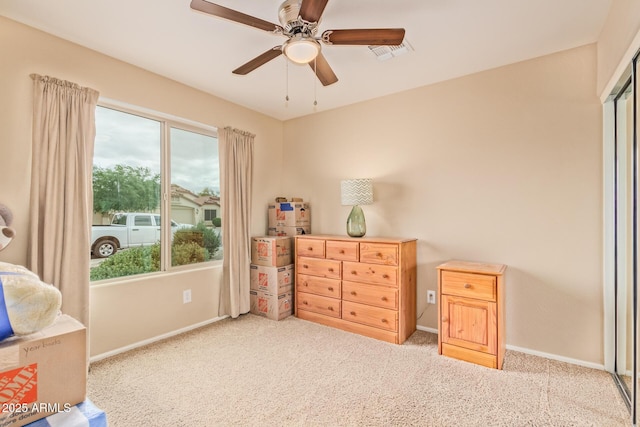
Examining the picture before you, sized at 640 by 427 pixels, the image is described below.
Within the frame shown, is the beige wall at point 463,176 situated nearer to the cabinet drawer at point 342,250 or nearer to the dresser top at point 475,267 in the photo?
the dresser top at point 475,267

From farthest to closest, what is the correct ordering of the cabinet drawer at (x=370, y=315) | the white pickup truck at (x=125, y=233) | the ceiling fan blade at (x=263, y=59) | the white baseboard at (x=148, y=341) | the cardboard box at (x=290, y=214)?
the cardboard box at (x=290, y=214)
the cabinet drawer at (x=370, y=315)
the white pickup truck at (x=125, y=233)
the white baseboard at (x=148, y=341)
the ceiling fan blade at (x=263, y=59)

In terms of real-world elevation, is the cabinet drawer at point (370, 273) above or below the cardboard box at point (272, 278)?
above

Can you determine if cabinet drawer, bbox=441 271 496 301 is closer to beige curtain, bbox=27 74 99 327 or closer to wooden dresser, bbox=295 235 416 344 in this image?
wooden dresser, bbox=295 235 416 344

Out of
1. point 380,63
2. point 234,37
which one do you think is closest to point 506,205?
point 380,63

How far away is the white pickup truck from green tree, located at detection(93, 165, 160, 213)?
0.27 ft

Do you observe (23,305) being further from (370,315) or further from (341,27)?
(370,315)

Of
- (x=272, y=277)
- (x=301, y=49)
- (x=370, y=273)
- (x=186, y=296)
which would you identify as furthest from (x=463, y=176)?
(x=186, y=296)

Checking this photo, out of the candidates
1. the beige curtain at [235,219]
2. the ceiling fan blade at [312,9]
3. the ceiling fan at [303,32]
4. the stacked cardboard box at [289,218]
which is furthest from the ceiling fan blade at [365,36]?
the stacked cardboard box at [289,218]

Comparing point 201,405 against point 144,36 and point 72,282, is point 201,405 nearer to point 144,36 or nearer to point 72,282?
point 72,282

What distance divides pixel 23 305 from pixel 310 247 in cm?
257

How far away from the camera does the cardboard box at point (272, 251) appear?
350 cm

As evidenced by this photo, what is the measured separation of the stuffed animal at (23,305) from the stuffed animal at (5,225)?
0.98m

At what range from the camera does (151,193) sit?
116 inches

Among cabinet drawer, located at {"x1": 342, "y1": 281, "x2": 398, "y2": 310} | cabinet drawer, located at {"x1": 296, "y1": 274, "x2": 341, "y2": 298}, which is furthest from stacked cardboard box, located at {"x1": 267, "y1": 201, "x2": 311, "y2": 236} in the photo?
cabinet drawer, located at {"x1": 342, "y1": 281, "x2": 398, "y2": 310}
